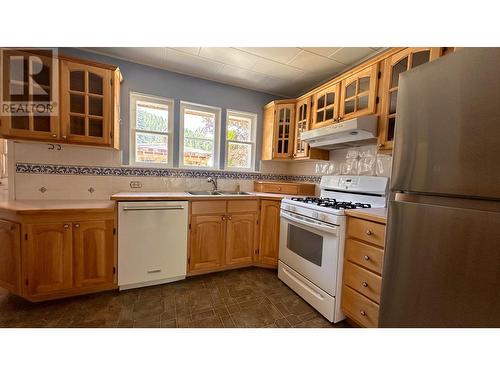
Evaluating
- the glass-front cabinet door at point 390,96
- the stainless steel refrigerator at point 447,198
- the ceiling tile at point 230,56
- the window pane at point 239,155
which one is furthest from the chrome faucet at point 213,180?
the stainless steel refrigerator at point 447,198

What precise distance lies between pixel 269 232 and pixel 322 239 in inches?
32.9

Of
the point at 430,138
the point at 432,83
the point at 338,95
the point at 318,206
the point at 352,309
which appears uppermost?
the point at 338,95

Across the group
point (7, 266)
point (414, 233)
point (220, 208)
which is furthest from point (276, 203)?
point (7, 266)

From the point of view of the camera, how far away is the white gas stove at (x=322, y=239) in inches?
61.0

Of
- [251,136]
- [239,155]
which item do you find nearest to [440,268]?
[239,155]

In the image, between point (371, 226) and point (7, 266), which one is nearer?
point (371, 226)

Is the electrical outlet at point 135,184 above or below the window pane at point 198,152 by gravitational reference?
below

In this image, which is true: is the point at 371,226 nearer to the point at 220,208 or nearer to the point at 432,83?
the point at 432,83

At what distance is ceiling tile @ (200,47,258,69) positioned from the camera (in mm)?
2041

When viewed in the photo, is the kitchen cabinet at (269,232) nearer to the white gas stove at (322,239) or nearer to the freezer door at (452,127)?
the white gas stove at (322,239)

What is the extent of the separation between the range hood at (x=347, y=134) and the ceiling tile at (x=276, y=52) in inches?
33.4

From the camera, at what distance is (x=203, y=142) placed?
2764 millimetres

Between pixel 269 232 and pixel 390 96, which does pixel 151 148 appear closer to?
pixel 269 232

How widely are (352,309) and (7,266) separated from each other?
9.12 feet
